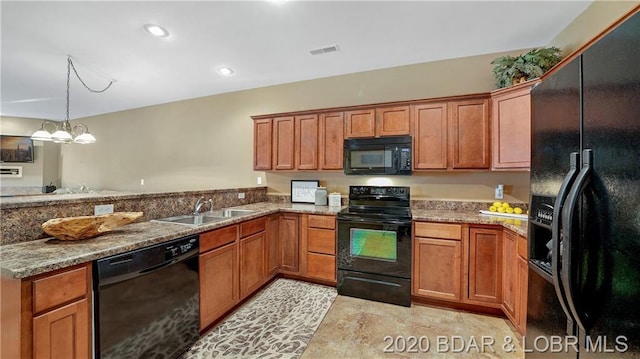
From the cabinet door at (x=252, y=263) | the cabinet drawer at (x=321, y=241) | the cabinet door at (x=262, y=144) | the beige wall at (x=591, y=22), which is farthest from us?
the cabinet door at (x=262, y=144)

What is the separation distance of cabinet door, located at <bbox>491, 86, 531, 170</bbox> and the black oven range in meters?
1.11

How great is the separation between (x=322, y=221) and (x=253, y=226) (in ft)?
2.66

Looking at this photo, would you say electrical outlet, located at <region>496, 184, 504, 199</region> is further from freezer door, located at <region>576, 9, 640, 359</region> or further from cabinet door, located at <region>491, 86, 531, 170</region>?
freezer door, located at <region>576, 9, 640, 359</region>

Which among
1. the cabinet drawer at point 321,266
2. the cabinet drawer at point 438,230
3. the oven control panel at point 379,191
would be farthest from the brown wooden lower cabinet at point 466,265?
the cabinet drawer at point 321,266

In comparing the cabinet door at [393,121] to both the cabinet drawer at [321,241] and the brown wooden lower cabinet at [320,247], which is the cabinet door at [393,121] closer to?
the brown wooden lower cabinet at [320,247]

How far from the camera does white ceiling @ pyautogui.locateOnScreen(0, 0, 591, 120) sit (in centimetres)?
223

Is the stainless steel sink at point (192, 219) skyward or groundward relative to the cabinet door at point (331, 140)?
groundward

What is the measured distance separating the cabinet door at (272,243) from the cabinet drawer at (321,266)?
0.44m

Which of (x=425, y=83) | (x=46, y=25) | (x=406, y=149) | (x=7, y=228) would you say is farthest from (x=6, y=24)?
(x=425, y=83)

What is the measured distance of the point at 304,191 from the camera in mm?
3770

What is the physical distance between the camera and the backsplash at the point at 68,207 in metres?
1.48

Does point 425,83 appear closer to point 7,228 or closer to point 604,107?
point 604,107

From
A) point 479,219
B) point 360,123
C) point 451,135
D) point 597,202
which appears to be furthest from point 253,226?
point 597,202

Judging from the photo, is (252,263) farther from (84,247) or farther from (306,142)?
(306,142)
